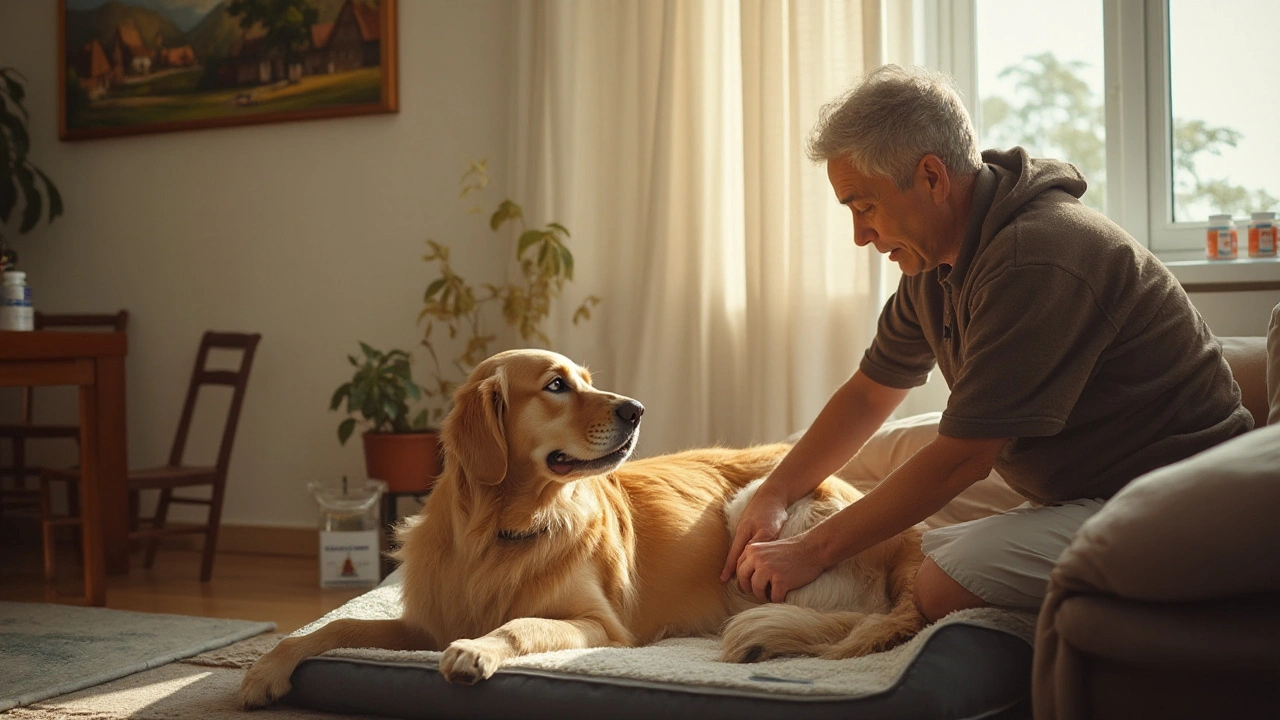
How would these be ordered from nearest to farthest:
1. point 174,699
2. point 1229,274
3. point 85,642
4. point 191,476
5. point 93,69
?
point 174,699 < point 85,642 < point 1229,274 < point 191,476 < point 93,69

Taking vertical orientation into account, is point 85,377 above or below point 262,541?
above

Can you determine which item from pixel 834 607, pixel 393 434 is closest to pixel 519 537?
pixel 834 607

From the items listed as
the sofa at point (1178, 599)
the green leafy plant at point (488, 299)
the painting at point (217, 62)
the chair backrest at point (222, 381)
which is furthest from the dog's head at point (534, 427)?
the painting at point (217, 62)

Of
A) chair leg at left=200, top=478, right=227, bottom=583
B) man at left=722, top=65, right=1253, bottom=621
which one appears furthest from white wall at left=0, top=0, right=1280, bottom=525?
man at left=722, top=65, right=1253, bottom=621

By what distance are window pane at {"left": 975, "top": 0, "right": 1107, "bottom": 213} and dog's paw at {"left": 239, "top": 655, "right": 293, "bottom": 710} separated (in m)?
2.47

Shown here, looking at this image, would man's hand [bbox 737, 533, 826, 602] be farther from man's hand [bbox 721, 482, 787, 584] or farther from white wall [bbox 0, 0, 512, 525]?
white wall [bbox 0, 0, 512, 525]

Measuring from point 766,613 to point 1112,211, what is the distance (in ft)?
6.60

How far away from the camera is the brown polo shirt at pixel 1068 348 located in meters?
1.53

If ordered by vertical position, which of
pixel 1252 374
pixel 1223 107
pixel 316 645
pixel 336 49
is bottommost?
pixel 316 645

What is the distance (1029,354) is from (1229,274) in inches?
66.0

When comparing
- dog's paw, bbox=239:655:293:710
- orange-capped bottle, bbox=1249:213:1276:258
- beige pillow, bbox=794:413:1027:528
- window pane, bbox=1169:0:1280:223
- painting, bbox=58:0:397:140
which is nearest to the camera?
dog's paw, bbox=239:655:293:710

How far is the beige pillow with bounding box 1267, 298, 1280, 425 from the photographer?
1.80 meters

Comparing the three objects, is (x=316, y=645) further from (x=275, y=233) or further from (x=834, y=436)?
(x=275, y=233)

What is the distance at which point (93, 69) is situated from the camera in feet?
14.5
